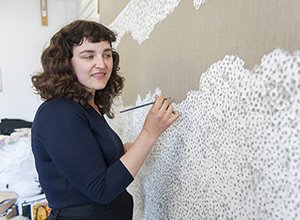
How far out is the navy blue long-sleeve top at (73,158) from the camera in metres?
0.71

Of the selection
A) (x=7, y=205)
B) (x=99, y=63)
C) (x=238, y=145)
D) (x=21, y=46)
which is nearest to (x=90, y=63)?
(x=99, y=63)

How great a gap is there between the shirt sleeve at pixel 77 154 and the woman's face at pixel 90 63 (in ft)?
0.42

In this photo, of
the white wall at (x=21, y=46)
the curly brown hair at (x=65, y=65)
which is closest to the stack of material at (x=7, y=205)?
the white wall at (x=21, y=46)

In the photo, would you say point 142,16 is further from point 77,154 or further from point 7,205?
point 7,205

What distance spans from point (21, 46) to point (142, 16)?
7.68 feet

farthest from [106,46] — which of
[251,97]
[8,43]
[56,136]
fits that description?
[8,43]

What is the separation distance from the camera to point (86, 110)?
0.83 m

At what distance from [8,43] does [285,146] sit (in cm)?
310

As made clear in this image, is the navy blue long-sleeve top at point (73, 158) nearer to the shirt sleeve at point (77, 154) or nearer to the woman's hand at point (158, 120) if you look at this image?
the shirt sleeve at point (77, 154)

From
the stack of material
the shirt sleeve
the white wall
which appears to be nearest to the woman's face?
the shirt sleeve

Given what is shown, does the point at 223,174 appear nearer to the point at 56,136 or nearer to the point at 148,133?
the point at 148,133

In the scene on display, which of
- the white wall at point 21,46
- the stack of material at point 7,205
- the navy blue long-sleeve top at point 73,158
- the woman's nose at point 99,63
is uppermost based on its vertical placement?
the white wall at point 21,46

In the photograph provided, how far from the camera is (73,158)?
705 millimetres

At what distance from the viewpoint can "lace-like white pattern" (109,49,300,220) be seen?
48cm
